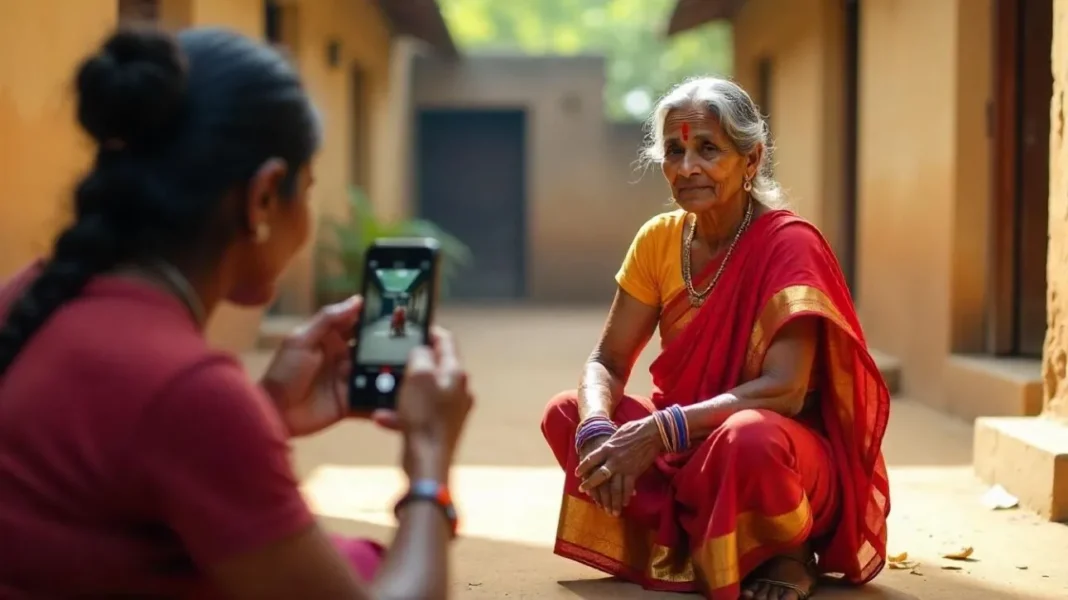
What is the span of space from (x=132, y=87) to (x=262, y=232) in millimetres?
245

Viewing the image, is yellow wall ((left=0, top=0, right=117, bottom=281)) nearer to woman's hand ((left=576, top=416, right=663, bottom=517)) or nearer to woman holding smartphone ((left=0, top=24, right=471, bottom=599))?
woman's hand ((left=576, top=416, right=663, bottom=517))

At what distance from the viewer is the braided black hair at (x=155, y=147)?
4.60 feet

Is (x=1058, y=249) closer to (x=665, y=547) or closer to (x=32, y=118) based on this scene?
(x=665, y=547)

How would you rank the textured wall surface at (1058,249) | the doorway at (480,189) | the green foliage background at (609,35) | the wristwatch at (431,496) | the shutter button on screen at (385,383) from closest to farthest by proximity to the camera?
the wristwatch at (431,496), the shutter button on screen at (385,383), the textured wall surface at (1058,249), the doorway at (480,189), the green foliage background at (609,35)

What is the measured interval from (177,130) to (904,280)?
653 cm

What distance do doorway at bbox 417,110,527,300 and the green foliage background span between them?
21755mm

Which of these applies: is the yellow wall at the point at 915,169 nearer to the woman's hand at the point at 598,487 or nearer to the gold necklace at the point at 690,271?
the gold necklace at the point at 690,271

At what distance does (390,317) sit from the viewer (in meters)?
1.85

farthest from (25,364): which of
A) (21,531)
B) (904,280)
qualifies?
(904,280)

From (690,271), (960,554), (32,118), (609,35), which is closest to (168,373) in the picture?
(690,271)

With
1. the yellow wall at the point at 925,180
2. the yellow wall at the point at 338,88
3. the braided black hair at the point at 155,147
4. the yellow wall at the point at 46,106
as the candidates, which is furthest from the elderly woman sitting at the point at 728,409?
the yellow wall at the point at 338,88

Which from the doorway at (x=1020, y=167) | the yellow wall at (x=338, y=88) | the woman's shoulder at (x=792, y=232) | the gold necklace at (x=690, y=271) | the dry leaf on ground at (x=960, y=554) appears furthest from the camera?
the yellow wall at (x=338, y=88)

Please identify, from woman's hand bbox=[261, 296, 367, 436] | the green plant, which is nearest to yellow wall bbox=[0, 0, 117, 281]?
woman's hand bbox=[261, 296, 367, 436]

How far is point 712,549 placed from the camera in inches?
115
